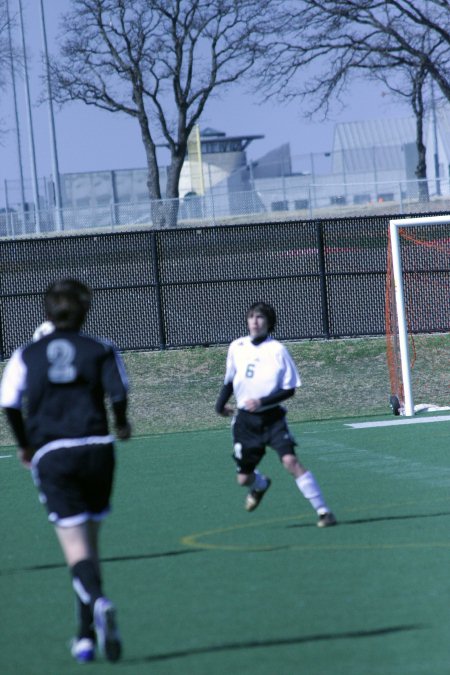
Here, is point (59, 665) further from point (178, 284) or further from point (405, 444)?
point (178, 284)

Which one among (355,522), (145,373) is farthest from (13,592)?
(145,373)

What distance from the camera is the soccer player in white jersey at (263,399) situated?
28.7 feet

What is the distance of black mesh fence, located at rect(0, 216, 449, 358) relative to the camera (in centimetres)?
2031

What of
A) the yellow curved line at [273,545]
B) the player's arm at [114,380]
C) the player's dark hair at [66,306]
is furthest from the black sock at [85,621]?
the yellow curved line at [273,545]

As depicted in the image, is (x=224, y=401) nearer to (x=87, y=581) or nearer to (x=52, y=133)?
(x=87, y=581)

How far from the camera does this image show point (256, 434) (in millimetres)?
8992

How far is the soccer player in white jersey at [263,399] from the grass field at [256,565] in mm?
412

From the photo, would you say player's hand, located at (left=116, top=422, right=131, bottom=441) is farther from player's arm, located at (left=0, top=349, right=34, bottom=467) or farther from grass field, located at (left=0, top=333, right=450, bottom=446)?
grass field, located at (left=0, top=333, right=450, bottom=446)

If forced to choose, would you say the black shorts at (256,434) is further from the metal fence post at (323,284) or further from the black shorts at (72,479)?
the metal fence post at (323,284)

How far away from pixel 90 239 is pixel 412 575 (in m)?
14.2

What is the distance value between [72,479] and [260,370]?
3.47m

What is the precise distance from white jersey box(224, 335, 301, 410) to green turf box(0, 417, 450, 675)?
3.41 ft

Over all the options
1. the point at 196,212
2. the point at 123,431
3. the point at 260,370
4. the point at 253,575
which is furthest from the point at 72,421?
the point at 196,212

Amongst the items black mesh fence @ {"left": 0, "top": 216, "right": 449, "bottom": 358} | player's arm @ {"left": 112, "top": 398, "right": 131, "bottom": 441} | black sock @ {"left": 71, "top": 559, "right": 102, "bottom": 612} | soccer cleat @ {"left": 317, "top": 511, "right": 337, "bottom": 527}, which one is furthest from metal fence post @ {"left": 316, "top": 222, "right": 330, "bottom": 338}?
black sock @ {"left": 71, "top": 559, "right": 102, "bottom": 612}
